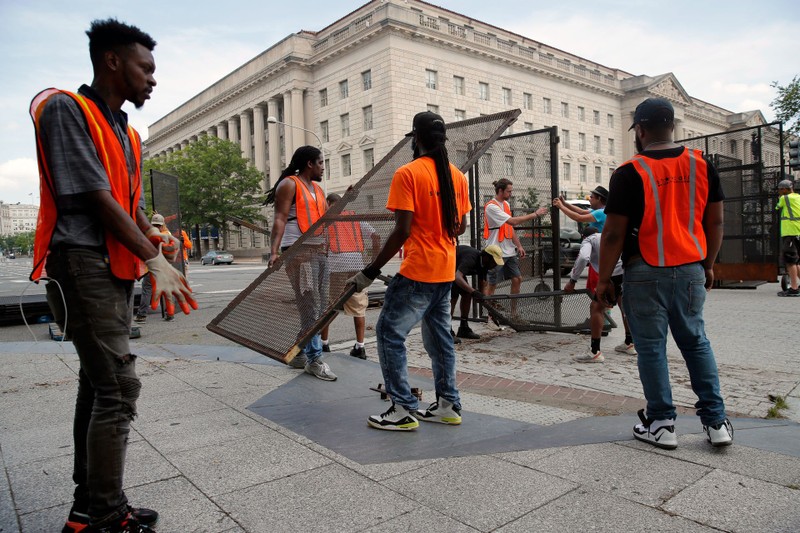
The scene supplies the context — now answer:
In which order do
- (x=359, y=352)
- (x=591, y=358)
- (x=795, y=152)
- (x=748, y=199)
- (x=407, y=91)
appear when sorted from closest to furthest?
1. (x=591, y=358)
2. (x=359, y=352)
3. (x=748, y=199)
4. (x=795, y=152)
5. (x=407, y=91)

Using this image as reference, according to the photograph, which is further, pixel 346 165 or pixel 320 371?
pixel 346 165

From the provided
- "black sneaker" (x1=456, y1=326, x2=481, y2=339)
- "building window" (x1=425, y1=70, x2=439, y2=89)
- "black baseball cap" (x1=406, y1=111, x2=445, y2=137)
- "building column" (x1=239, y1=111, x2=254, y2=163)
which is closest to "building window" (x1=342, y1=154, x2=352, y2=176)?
"building window" (x1=425, y1=70, x2=439, y2=89)

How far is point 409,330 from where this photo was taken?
11.4ft

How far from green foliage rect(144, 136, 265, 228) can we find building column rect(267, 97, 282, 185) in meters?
3.09

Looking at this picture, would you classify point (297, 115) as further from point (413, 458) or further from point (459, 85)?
point (413, 458)

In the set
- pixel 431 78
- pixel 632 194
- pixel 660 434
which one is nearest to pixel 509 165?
pixel 632 194

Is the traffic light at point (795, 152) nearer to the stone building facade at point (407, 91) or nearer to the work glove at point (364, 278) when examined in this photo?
the work glove at point (364, 278)

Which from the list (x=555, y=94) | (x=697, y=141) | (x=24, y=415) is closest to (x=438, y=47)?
(x=555, y=94)

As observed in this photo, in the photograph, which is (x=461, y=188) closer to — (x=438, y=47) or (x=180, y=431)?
(x=180, y=431)

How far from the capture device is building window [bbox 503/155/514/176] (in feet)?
23.9

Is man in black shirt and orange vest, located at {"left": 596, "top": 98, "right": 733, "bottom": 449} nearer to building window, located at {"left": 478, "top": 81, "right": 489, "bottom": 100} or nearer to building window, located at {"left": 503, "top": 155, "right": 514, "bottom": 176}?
building window, located at {"left": 503, "top": 155, "right": 514, "bottom": 176}

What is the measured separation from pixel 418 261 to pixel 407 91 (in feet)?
151

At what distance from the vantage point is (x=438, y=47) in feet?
161

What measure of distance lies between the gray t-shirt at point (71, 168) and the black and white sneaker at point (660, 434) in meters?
2.79
